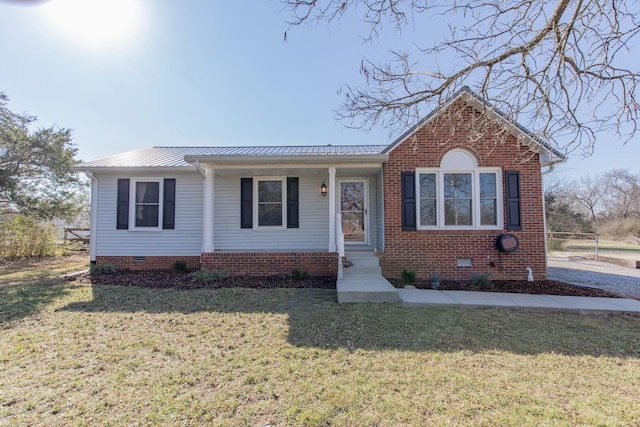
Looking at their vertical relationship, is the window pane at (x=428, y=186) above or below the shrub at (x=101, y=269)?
above

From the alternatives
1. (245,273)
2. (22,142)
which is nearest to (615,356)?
(245,273)

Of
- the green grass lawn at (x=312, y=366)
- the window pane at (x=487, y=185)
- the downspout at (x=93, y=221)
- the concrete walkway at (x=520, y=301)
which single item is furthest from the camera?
the downspout at (x=93, y=221)

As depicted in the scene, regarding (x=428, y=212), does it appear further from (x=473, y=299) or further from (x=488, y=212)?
(x=473, y=299)

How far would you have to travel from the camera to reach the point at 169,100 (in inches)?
377

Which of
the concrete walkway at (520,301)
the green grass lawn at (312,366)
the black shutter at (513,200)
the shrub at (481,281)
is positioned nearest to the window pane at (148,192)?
the green grass lawn at (312,366)

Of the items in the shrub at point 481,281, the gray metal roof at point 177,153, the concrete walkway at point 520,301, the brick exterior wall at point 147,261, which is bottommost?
the concrete walkway at point 520,301

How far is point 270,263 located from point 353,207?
Result: 2.89 metres

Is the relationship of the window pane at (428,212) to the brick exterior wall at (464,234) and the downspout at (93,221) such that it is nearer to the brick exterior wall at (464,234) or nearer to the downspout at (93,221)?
the brick exterior wall at (464,234)

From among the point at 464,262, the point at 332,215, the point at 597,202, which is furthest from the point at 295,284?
the point at 597,202

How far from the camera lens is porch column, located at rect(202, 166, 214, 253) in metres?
7.29

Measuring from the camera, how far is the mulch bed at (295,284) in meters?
6.07

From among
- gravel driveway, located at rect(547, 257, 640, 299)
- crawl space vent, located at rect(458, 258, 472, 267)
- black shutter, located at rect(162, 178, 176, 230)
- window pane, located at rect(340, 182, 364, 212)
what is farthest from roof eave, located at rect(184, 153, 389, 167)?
gravel driveway, located at rect(547, 257, 640, 299)

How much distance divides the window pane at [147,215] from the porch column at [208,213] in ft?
A: 6.69

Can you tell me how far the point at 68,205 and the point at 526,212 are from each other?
17.8 m
